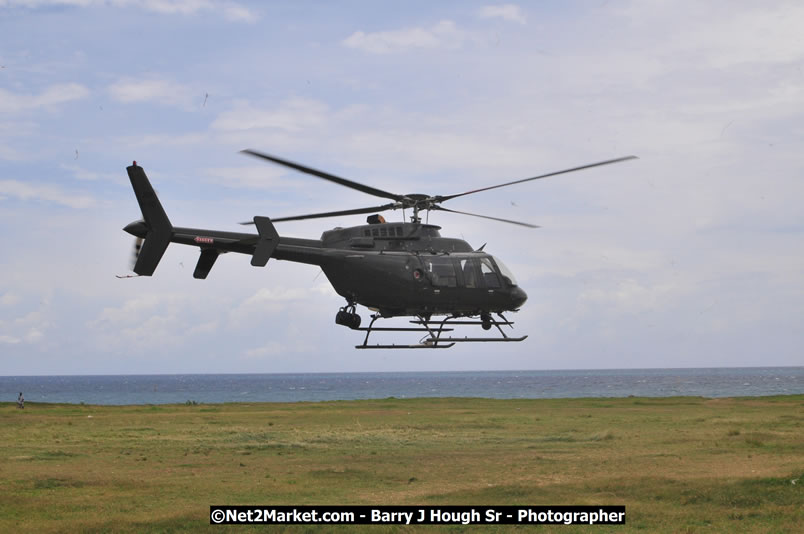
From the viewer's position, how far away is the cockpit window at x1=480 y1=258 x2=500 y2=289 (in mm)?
24812

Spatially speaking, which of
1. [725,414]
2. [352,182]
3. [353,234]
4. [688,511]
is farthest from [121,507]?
[725,414]

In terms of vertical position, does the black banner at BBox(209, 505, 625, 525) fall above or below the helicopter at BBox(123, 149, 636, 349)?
below

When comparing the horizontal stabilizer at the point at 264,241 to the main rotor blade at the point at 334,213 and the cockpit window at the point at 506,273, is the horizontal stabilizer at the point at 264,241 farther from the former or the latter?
the cockpit window at the point at 506,273

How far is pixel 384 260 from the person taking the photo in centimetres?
2372

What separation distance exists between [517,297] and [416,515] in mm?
7707

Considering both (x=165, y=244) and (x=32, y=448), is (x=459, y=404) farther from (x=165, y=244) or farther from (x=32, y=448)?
(x=165, y=244)

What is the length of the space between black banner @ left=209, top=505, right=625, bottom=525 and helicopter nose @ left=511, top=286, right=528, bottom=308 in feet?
22.3

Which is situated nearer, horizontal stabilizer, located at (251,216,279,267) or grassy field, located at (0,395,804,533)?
horizontal stabilizer, located at (251,216,279,267)

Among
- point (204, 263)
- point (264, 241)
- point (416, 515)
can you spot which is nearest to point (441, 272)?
point (264, 241)

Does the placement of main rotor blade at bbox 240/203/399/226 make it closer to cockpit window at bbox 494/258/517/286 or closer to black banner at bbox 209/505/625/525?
cockpit window at bbox 494/258/517/286

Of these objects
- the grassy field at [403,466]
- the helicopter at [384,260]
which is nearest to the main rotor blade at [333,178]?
the helicopter at [384,260]

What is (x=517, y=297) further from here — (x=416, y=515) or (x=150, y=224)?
(x=150, y=224)

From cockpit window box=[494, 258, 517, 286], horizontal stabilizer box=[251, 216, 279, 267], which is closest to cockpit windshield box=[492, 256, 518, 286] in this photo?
cockpit window box=[494, 258, 517, 286]

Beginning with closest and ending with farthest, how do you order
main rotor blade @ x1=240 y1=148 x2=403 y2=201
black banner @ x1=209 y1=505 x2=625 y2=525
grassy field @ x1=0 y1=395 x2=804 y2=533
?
main rotor blade @ x1=240 y1=148 x2=403 y2=201 → black banner @ x1=209 y1=505 x2=625 y2=525 → grassy field @ x1=0 y1=395 x2=804 y2=533
